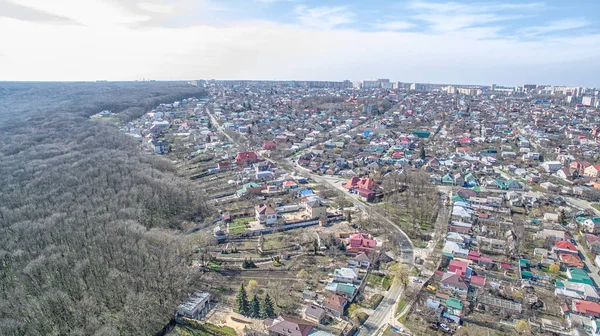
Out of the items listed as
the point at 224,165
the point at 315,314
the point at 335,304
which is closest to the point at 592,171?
the point at 335,304

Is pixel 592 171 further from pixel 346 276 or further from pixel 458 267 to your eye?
pixel 346 276

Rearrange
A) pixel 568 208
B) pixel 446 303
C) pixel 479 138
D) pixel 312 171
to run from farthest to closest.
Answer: pixel 479 138
pixel 312 171
pixel 568 208
pixel 446 303

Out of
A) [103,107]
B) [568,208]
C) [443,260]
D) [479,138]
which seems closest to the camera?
[443,260]

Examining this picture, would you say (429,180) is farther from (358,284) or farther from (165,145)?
(165,145)

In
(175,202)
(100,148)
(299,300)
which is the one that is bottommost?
(299,300)

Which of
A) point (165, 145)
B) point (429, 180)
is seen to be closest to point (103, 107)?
point (165, 145)

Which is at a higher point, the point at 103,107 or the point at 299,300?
the point at 103,107
